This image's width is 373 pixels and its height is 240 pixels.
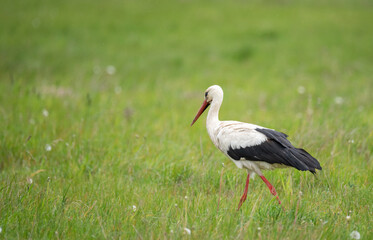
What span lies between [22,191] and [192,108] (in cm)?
437

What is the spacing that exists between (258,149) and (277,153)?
20cm

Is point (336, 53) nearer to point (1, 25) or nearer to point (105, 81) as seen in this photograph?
point (105, 81)

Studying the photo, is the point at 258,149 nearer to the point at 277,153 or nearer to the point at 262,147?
the point at 262,147

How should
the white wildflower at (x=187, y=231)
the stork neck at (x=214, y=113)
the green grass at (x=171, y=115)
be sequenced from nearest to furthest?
the white wildflower at (x=187, y=231)
the green grass at (x=171, y=115)
the stork neck at (x=214, y=113)

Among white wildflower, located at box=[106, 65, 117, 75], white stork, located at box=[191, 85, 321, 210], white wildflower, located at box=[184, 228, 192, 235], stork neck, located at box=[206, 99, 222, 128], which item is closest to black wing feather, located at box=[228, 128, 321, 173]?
white stork, located at box=[191, 85, 321, 210]

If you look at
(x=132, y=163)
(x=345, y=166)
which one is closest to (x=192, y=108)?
(x=132, y=163)

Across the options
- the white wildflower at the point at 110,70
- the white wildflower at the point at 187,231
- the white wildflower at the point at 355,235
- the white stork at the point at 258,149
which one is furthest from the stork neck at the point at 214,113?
the white wildflower at the point at 110,70

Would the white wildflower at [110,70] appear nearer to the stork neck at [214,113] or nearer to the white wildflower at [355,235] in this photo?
the stork neck at [214,113]

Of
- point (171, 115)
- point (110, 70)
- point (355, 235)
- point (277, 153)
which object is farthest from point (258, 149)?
point (110, 70)

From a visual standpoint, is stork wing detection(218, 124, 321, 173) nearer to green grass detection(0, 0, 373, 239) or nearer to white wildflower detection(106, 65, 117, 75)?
green grass detection(0, 0, 373, 239)

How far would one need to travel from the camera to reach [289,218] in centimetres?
328

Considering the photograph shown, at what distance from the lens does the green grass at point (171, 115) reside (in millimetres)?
3354

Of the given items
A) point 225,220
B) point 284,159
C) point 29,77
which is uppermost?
point 284,159

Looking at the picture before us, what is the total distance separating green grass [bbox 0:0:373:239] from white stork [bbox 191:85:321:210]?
0.81 feet
